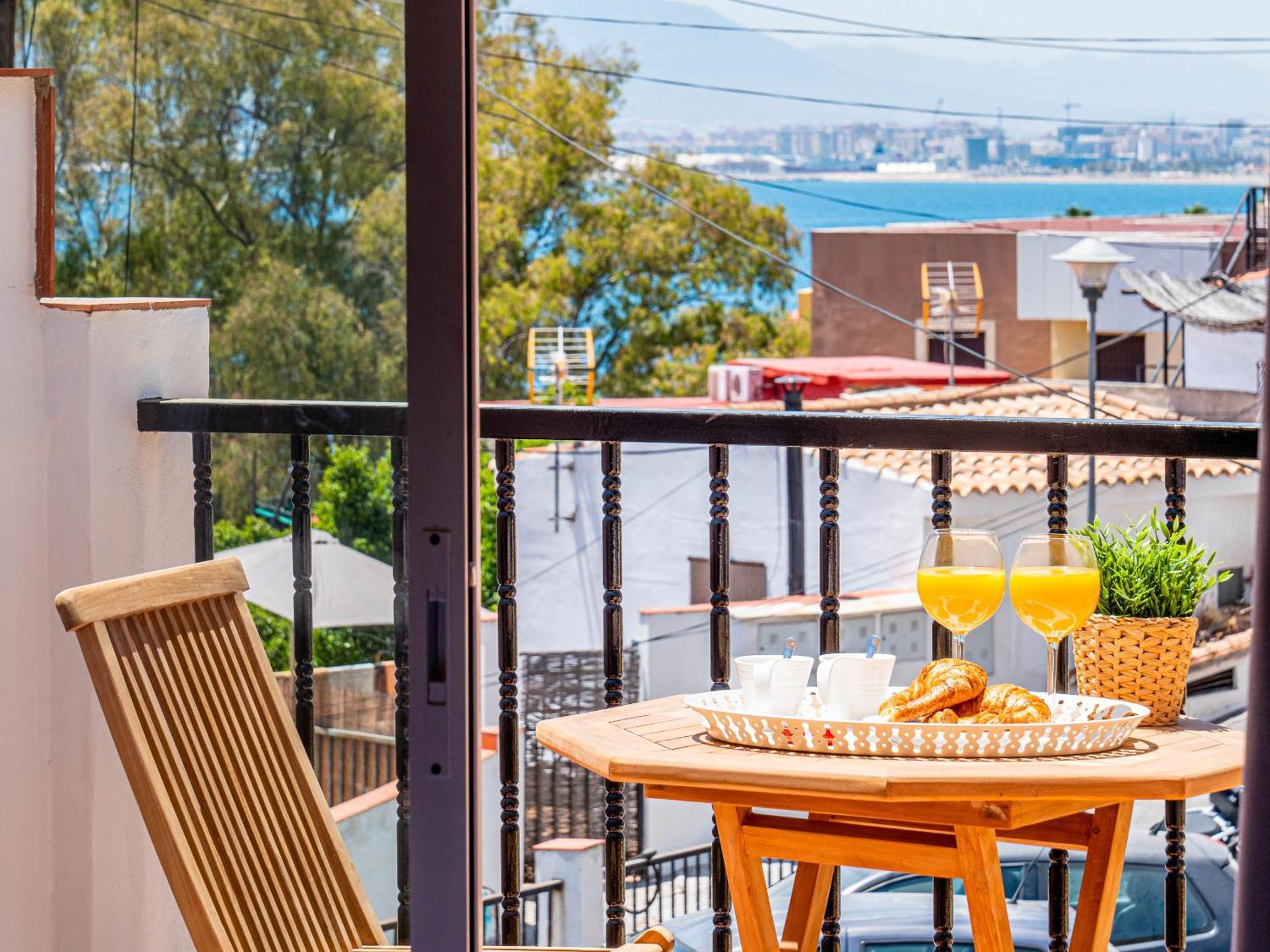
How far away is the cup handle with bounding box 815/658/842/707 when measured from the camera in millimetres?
1505

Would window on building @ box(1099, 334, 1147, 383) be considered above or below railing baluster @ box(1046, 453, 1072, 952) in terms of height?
above

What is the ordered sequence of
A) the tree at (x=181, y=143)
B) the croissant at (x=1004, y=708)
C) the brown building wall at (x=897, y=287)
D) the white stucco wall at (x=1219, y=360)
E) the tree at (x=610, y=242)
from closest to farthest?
the croissant at (x=1004, y=708), the tree at (x=181, y=143), the white stucco wall at (x=1219, y=360), the tree at (x=610, y=242), the brown building wall at (x=897, y=287)

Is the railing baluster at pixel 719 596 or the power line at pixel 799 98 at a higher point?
the power line at pixel 799 98

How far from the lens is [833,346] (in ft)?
93.0

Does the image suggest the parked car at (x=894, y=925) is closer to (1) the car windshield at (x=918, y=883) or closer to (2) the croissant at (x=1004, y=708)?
(1) the car windshield at (x=918, y=883)

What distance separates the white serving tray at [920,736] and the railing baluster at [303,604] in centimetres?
81

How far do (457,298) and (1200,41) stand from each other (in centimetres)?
3391

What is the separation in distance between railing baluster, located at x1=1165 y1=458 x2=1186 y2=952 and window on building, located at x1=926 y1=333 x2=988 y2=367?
25590 mm

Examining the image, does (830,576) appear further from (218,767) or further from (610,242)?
(610,242)

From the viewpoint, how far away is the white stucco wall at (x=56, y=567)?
2.02 m

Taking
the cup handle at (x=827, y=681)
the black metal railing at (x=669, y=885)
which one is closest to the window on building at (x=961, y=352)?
the black metal railing at (x=669, y=885)

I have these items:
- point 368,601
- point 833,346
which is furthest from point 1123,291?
point 368,601

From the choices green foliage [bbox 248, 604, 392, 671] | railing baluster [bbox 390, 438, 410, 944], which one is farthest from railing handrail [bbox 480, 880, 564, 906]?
railing baluster [bbox 390, 438, 410, 944]

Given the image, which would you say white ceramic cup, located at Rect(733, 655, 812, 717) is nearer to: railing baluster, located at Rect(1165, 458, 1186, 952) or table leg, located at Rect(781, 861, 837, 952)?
table leg, located at Rect(781, 861, 837, 952)
